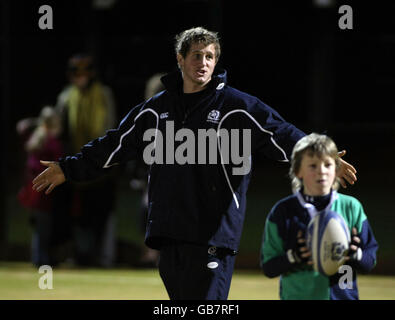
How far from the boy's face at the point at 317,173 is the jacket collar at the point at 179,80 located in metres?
0.90

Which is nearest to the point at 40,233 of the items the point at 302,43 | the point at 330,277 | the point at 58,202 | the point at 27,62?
the point at 58,202

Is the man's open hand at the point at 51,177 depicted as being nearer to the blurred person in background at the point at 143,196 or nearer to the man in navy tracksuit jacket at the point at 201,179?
the man in navy tracksuit jacket at the point at 201,179

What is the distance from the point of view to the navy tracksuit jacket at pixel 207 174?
215 inches

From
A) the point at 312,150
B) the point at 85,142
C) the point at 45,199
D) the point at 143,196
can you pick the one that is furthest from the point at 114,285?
the point at 312,150

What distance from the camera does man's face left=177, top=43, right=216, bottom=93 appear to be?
5551 millimetres

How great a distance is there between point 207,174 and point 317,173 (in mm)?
784

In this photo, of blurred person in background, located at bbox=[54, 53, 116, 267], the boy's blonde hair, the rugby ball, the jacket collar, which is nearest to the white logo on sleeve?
the jacket collar

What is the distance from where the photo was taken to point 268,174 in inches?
466

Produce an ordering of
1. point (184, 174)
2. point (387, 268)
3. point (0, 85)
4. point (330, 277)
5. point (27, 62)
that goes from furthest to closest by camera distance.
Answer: point (27, 62) < point (0, 85) < point (387, 268) < point (184, 174) < point (330, 277)

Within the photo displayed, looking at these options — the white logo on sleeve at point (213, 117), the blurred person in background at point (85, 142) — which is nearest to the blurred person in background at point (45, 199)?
the blurred person in background at point (85, 142)

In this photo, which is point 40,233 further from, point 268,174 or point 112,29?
point 112,29

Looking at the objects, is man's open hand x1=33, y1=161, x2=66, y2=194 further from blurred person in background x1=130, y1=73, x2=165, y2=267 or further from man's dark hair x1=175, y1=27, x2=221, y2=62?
blurred person in background x1=130, y1=73, x2=165, y2=267

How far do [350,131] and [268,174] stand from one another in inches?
45.7

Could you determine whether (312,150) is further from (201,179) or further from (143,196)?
(143,196)
